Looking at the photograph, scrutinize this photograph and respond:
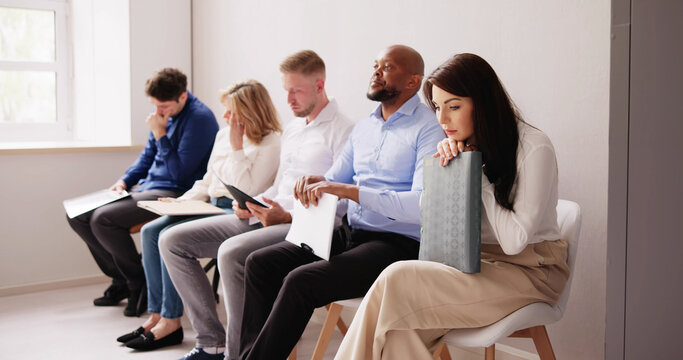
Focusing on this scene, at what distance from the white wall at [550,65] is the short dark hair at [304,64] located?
1.04 ft

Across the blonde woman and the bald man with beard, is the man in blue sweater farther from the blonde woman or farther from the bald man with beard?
the bald man with beard

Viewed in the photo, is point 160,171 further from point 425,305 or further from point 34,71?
point 425,305

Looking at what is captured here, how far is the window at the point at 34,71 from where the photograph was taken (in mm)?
4555

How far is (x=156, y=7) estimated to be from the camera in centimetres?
425

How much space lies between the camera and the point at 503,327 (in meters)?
1.70

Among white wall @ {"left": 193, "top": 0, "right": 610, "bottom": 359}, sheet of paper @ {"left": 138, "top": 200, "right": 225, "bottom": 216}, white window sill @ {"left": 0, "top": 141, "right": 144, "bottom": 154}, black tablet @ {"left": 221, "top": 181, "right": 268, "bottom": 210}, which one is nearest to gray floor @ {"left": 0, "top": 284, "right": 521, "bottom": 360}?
white wall @ {"left": 193, "top": 0, "right": 610, "bottom": 359}

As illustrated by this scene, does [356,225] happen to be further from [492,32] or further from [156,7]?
[156,7]

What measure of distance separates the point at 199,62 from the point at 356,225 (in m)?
2.35

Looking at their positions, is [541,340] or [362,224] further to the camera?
[362,224]

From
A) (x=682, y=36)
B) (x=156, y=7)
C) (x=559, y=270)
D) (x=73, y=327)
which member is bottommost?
(x=73, y=327)

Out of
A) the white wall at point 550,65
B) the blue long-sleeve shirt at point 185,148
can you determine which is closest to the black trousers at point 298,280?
the white wall at point 550,65

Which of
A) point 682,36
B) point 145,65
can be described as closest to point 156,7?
point 145,65

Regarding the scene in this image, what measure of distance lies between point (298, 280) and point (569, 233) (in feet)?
2.61

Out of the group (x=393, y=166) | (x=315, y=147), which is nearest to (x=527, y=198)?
(x=393, y=166)
